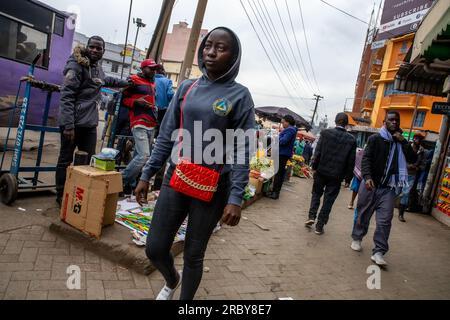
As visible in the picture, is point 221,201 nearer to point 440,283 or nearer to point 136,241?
point 136,241

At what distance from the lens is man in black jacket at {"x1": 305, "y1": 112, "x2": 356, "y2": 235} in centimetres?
533

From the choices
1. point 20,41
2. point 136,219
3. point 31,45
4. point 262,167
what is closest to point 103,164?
point 136,219

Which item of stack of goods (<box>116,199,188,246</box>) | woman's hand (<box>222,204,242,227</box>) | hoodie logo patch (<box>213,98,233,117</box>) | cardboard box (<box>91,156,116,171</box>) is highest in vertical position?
hoodie logo patch (<box>213,98,233,117</box>)

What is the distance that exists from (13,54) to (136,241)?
6.22m

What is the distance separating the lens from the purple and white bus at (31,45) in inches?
273

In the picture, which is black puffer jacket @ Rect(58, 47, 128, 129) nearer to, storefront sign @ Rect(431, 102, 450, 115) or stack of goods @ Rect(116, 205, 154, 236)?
stack of goods @ Rect(116, 205, 154, 236)

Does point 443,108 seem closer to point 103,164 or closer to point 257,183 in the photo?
point 257,183

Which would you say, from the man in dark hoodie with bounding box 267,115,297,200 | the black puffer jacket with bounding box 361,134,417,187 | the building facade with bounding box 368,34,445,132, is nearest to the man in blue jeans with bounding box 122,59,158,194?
the black puffer jacket with bounding box 361,134,417,187

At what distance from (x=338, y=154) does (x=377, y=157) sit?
34.4 inches

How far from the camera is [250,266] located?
367 centimetres

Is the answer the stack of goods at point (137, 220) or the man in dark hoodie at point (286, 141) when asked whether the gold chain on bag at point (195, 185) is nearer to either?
the stack of goods at point (137, 220)

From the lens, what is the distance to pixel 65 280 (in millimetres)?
2656

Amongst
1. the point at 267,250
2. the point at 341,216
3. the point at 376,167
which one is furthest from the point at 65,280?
the point at 341,216

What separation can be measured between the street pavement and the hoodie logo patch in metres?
1.65
